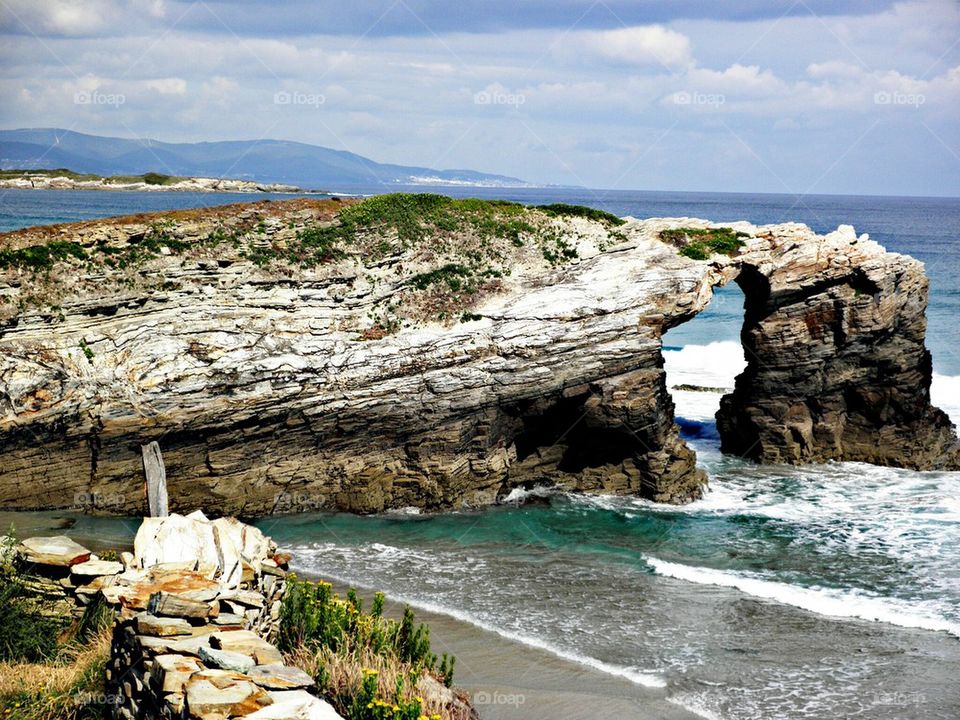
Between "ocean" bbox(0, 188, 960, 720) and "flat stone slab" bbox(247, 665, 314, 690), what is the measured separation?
5.40 m

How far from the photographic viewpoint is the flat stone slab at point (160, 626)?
10688 mm

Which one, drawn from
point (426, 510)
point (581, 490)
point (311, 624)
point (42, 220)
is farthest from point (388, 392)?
point (42, 220)

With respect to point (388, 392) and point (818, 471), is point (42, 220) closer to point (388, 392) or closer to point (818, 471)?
point (388, 392)

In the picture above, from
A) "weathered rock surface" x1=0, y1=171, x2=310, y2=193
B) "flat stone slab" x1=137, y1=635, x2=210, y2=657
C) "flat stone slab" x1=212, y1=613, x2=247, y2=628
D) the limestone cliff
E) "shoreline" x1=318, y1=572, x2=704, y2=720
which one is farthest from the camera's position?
"weathered rock surface" x1=0, y1=171, x2=310, y2=193

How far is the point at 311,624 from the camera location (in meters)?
12.5

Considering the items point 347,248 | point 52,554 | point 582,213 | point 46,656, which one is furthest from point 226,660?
point 582,213

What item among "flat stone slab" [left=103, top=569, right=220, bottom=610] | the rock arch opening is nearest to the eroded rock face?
the rock arch opening

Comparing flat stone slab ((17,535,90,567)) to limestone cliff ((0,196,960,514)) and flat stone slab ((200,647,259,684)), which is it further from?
limestone cliff ((0,196,960,514))

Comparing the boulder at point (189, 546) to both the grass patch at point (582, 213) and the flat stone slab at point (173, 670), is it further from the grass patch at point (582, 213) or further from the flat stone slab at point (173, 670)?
the grass patch at point (582, 213)

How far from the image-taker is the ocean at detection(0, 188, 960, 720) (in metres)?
14.9

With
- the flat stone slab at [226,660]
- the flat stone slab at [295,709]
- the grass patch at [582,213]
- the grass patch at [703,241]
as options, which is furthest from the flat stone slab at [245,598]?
the grass patch at [582,213]

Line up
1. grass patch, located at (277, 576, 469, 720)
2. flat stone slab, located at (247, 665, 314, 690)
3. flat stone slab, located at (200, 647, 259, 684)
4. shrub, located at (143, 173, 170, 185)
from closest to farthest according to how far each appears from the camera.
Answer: flat stone slab, located at (247, 665, 314, 690) → flat stone slab, located at (200, 647, 259, 684) → grass patch, located at (277, 576, 469, 720) → shrub, located at (143, 173, 170, 185)

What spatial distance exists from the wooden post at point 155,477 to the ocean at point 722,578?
122 cm

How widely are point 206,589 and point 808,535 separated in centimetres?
1684
